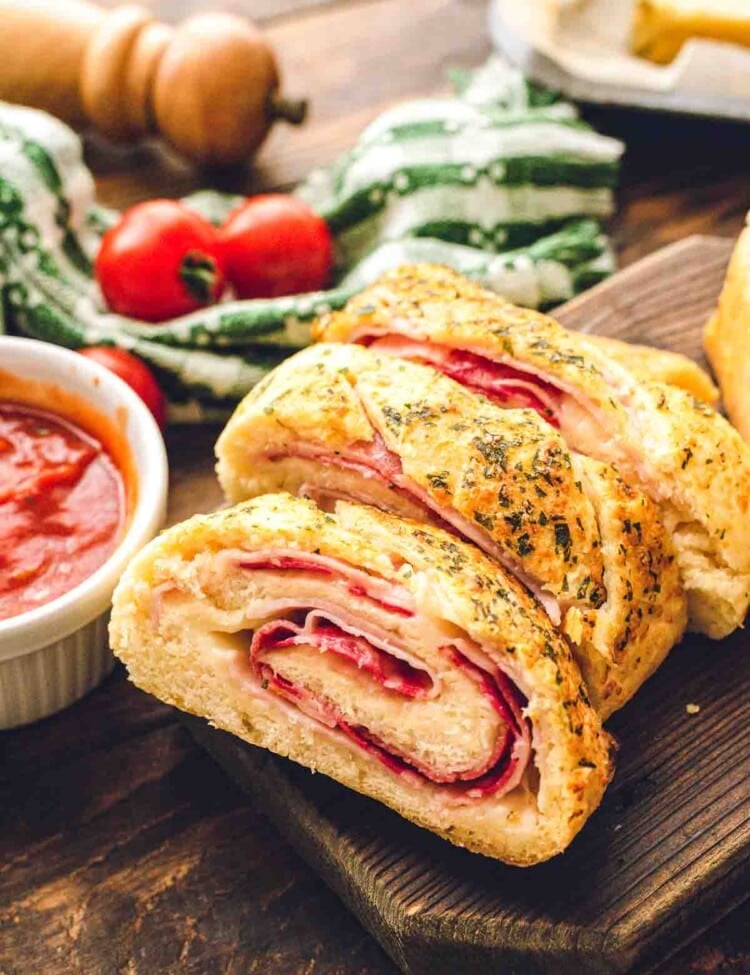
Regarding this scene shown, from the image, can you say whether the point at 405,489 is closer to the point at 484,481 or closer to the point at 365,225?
the point at 484,481

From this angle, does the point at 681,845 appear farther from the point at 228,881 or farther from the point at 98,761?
the point at 98,761

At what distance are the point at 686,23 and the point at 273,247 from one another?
1983 millimetres

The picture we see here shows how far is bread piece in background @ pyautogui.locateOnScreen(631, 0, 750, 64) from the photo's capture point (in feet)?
16.6

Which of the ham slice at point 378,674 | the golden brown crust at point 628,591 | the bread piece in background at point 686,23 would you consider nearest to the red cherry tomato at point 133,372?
the ham slice at point 378,674

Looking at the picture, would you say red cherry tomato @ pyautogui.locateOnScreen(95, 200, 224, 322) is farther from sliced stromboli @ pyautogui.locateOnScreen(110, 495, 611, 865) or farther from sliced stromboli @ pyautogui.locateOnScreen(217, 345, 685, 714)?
sliced stromboli @ pyautogui.locateOnScreen(110, 495, 611, 865)

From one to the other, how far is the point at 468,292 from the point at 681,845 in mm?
1561

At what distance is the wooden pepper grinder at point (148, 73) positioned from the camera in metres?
4.92

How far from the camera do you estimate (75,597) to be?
3.13 metres

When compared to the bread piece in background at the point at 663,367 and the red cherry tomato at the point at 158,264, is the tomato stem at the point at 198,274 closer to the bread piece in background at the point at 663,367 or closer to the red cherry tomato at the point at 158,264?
the red cherry tomato at the point at 158,264

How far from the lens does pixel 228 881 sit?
3.10 m

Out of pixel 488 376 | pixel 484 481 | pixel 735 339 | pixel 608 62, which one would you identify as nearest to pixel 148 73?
pixel 608 62

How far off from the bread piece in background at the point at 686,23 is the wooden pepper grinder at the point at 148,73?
4.79ft

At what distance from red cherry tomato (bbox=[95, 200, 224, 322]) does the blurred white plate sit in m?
1.71

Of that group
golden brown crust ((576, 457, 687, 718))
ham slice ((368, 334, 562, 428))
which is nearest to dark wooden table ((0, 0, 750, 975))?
golden brown crust ((576, 457, 687, 718))
